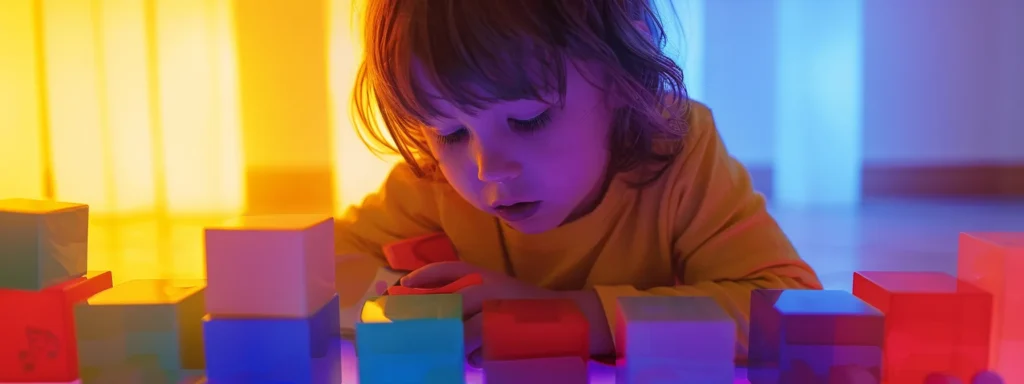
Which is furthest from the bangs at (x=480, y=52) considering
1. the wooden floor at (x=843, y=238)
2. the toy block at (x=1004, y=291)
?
the wooden floor at (x=843, y=238)

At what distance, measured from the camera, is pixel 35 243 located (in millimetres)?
435

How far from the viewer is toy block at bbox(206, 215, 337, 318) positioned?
1.32 feet

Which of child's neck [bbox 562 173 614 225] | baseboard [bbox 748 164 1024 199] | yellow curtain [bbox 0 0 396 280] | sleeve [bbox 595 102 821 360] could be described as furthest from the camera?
baseboard [bbox 748 164 1024 199]

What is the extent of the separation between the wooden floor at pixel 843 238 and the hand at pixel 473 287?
637 mm

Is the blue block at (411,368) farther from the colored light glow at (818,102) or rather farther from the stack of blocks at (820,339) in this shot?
the colored light glow at (818,102)

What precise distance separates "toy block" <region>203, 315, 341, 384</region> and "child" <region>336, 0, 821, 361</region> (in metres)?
0.17

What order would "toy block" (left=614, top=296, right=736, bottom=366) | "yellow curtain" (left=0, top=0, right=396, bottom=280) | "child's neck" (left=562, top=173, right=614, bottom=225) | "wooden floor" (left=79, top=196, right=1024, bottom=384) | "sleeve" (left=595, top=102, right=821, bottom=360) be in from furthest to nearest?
A: "yellow curtain" (left=0, top=0, right=396, bottom=280), "wooden floor" (left=79, top=196, right=1024, bottom=384), "child's neck" (left=562, top=173, right=614, bottom=225), "sleeve" (left=595, top=102, right=821, bottom=360), "toy block" (left=614, top=296, right=736, bottom=366)

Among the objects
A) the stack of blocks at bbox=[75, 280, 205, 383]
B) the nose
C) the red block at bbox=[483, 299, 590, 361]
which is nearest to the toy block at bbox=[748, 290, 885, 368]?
the red block at bbox=[483, 299, 590, 361]

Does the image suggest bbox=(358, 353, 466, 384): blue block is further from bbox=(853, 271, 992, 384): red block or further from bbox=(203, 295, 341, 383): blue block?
bbox=(853, 271, 992, 384): red block

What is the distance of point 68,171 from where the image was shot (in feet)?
8.14

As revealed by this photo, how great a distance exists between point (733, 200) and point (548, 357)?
1.31ft

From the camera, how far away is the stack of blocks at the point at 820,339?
0.41 m

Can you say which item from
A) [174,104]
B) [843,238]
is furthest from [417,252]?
[174,104]

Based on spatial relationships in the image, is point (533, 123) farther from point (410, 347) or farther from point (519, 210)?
point (410, 347)
